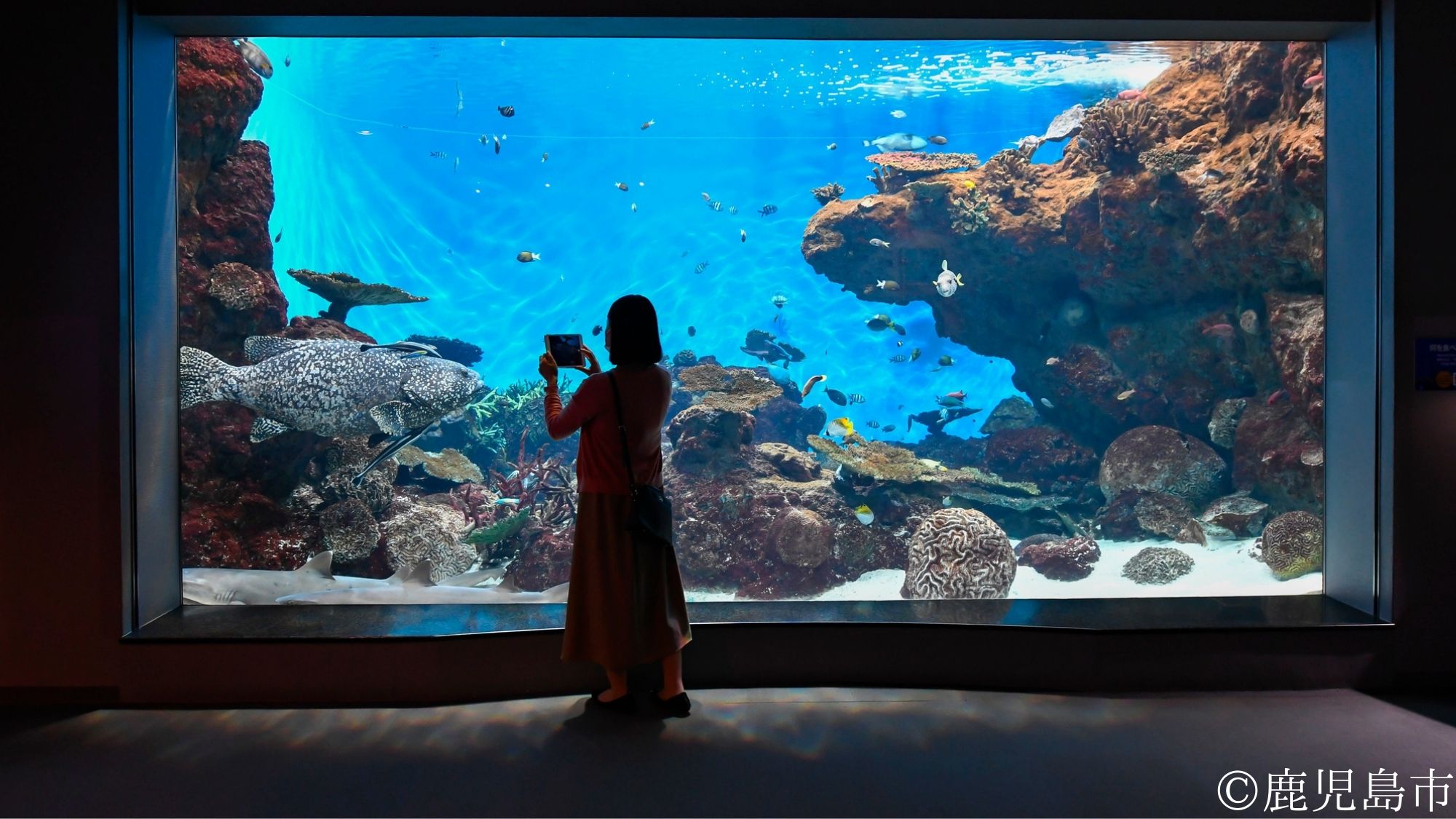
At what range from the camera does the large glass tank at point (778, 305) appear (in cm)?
457

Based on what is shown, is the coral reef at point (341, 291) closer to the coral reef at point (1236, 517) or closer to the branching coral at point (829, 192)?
the branching coral at point (829, 192)

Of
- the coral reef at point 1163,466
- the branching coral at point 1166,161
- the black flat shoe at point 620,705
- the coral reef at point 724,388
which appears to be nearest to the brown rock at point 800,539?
the coral reef at point 724,388

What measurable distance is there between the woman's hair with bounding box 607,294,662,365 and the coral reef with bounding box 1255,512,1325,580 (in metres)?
4.86

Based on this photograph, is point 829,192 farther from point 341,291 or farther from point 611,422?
point 611,422

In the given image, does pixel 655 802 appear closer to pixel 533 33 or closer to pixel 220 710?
pixel 220 710

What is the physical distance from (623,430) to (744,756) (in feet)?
4.42

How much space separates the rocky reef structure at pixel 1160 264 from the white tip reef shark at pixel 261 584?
212 inches

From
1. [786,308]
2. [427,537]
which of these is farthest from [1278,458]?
[427,537]

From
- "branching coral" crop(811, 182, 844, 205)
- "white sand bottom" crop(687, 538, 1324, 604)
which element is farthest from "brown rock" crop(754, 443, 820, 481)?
"branching coral" crop(811, 182, 844, 205)

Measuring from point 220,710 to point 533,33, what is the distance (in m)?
3.48

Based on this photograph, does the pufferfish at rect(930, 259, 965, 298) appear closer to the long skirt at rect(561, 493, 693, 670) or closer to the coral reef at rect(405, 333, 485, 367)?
the coral reef at rect(405, 333, 485, 367)

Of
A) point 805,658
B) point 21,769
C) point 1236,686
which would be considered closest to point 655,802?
point 805,658

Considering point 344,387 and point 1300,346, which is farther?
point 1300,346

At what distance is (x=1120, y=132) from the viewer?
A: 252 inches
